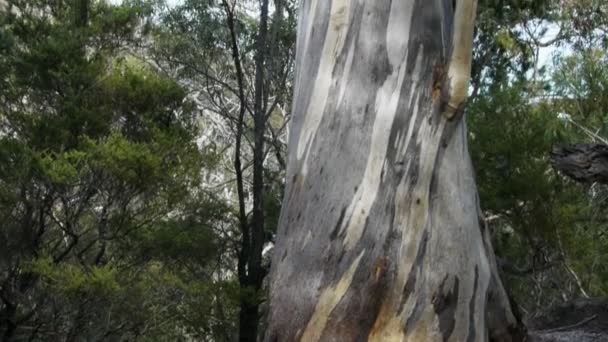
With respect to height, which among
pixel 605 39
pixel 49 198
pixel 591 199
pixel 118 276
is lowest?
pixel 118 276

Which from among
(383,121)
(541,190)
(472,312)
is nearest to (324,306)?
(472,312)

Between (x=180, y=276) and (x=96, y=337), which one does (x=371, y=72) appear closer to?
(x=96, y=337)

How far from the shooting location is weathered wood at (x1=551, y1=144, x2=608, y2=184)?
3.60 meters

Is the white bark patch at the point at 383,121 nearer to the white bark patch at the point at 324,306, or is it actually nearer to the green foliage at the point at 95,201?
the white bark patch at the point at 324,306

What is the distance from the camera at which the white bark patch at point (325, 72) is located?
2.79 meters

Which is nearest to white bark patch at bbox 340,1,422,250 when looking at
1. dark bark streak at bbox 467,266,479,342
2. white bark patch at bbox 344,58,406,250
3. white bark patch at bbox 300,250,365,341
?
white bark patch at bbox 344,58,406,250

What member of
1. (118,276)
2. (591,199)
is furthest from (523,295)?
(118,276)

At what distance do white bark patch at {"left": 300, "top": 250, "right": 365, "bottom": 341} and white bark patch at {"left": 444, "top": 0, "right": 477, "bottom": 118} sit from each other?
0.63m

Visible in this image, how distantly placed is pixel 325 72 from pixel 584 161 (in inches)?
54.6

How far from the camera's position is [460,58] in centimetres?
273

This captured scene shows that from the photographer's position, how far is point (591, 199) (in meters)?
8.70

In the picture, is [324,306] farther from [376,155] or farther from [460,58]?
[460,58]

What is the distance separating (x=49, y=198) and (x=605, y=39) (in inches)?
260

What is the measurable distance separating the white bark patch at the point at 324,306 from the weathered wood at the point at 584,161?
5.07 ft
